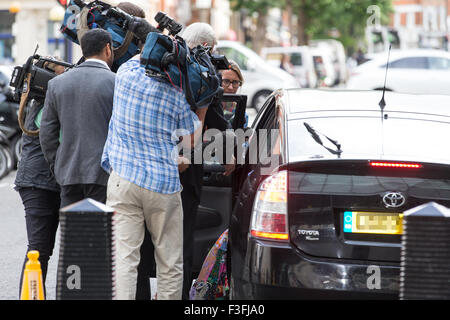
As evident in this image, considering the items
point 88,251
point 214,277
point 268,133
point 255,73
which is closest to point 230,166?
point 268,133

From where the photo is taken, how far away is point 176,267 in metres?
5.14

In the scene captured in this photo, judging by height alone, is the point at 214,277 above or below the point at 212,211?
below

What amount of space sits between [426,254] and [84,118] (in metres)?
2.15

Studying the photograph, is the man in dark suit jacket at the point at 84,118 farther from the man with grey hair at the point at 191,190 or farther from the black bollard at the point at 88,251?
the black bollard at the point at 88,251

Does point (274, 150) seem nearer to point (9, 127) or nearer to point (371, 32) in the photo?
point (9, 127)

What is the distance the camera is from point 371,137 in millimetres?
4879

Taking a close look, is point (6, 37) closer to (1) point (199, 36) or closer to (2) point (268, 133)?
(1) point (199, 36)

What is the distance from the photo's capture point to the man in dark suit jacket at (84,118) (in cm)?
519

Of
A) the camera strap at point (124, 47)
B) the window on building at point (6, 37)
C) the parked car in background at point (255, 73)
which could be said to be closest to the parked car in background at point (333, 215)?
the camera strap at point (124, 47)

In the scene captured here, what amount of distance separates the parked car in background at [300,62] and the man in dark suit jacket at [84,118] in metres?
31.9

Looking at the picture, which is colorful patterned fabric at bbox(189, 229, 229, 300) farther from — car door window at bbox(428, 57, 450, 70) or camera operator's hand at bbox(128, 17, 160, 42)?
car door window at bbox(428, 57, 450, 70)

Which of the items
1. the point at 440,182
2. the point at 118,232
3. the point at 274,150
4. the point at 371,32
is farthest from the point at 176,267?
the point at 371,32

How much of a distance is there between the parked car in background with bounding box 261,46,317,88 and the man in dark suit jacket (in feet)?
105
